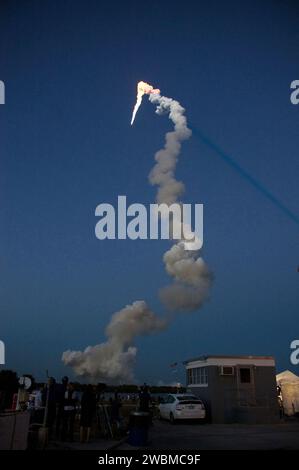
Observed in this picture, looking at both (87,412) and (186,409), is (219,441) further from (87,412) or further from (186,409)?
(186,409)

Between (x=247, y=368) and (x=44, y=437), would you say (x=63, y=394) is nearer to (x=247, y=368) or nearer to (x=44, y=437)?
(x=44, y=437)

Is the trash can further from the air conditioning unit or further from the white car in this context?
the air conditioning unit

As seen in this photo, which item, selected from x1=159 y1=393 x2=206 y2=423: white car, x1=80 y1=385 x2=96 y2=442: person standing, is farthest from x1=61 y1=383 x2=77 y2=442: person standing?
x1=159 y1=393 x2=206 y2=423: white car

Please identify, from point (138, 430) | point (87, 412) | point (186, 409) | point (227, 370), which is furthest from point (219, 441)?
point (227, 370)

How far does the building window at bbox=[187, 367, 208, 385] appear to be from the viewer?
2238 cm

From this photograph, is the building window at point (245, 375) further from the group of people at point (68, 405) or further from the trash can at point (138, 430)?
the trash can at point (138, 430)

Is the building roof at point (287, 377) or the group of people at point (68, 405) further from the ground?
the building roof at point (287, 377)

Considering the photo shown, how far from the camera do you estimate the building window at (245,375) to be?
21672mm

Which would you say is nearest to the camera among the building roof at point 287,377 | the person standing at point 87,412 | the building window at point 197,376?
the person standing at point 87,412

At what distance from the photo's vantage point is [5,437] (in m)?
9.47

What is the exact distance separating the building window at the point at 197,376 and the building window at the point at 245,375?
169 centimetres

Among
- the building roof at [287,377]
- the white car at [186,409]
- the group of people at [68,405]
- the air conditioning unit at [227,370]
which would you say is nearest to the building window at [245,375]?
the air conditioning unit at [227,370]

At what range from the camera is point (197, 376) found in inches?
929
